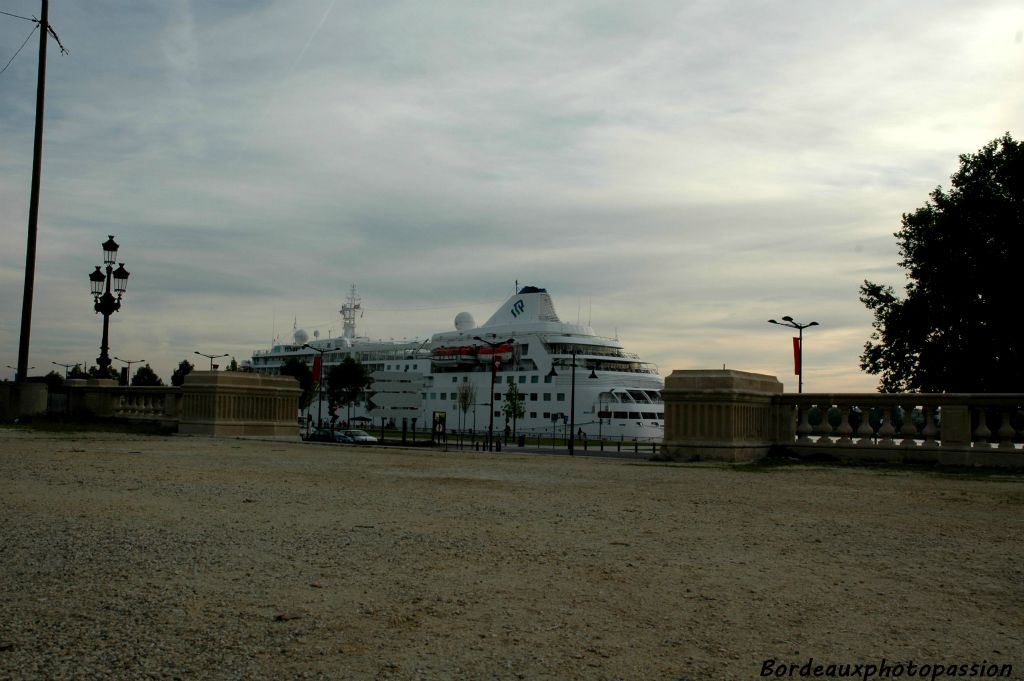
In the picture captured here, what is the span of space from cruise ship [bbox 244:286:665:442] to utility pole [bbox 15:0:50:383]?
4112 centimetres

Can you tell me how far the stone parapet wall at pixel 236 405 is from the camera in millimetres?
23094

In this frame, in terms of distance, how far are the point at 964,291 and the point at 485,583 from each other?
3400cm

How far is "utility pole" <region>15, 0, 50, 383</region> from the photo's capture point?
75.9ft

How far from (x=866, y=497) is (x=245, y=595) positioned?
746 cm

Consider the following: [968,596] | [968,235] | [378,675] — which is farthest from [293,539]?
[968,235]

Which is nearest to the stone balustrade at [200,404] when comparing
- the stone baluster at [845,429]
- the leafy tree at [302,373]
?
the stone baluster at [845,429]

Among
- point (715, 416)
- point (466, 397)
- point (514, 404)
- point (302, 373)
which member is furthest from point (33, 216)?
point (302, 373)

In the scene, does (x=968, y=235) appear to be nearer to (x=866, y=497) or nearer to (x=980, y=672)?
(x=866, y=497)

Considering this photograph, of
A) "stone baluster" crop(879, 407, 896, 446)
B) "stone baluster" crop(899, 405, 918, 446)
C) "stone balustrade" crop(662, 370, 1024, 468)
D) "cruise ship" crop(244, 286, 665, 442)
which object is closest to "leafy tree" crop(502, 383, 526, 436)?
"cruise ship" crop(244, 286, 665, 442)

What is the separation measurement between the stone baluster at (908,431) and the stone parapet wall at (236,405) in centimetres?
1566

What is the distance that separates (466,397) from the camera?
266 feet

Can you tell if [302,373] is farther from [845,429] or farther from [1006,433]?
[1006,433]

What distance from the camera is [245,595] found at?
4.69m

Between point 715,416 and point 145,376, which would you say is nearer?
point 715,416
